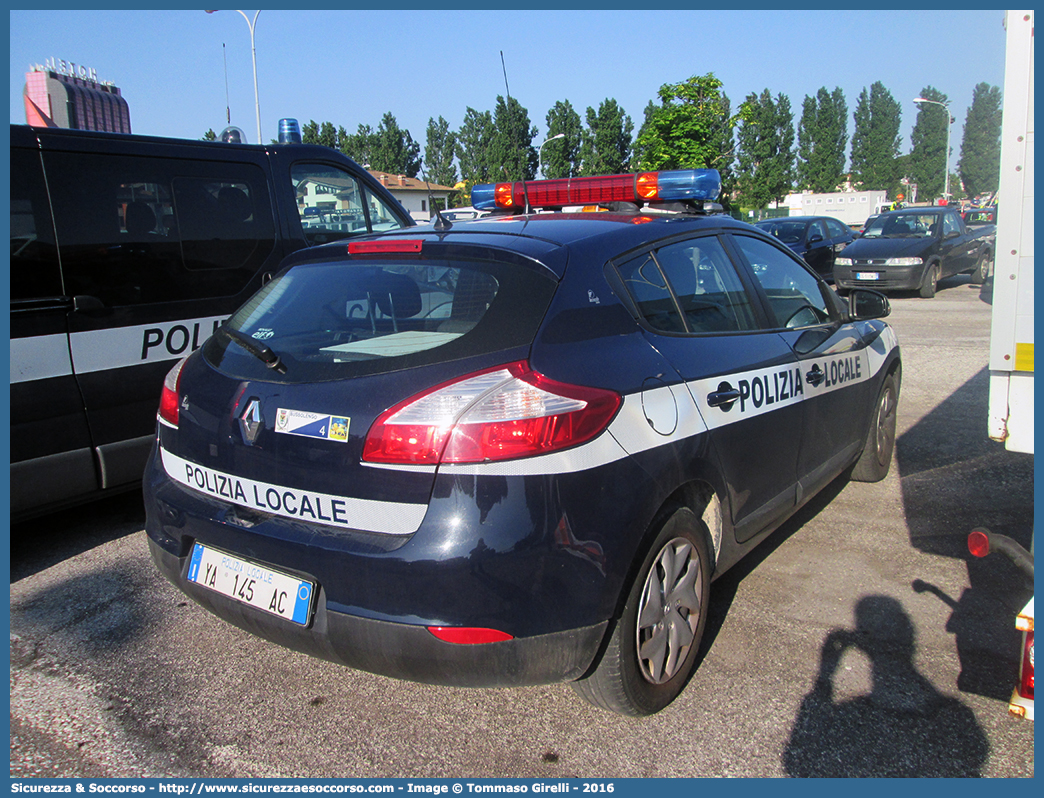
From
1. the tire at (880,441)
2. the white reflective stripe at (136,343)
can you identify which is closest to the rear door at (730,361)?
the tire at (880,441)

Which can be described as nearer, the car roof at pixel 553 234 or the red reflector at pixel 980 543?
the red reflector at pixel 980 543

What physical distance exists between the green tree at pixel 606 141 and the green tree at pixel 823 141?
21.6 m

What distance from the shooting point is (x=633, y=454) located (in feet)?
7.82

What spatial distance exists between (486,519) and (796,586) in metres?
2.02

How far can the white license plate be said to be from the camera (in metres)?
2.34

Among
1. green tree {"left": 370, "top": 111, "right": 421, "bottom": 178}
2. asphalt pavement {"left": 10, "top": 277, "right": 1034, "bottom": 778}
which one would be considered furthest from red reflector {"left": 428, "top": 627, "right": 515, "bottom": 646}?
green tree {"left": 370, "top": 111, "right": 421, "bottom": 178}

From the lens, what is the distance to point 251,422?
2479 mm

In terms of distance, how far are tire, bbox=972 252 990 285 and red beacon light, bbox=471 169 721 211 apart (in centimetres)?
1580

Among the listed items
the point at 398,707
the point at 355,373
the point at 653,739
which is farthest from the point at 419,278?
the point at 653,739

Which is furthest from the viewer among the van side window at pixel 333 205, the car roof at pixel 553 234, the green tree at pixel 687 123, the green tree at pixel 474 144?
the green tree at pixel 474 144

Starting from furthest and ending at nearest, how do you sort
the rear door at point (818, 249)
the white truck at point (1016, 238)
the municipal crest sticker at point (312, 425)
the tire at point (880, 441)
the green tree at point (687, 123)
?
the green tree at point (687, 123)
the rear door at point (818, 249)
the tire at point (880, 441)
the white truck at point (1016, 238)
the municipal crest sticker at point (312, 425)

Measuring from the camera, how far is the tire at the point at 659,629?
246cm

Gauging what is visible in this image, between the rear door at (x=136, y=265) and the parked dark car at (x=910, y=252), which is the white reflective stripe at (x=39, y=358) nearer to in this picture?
the rear door at (x=136, y=265)

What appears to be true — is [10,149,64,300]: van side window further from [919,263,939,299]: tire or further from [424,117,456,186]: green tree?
[424,117,456,186]: green tree
